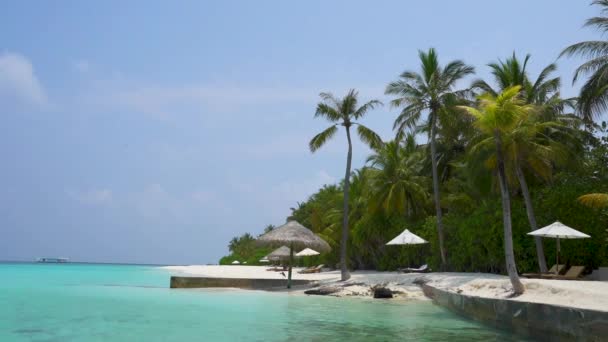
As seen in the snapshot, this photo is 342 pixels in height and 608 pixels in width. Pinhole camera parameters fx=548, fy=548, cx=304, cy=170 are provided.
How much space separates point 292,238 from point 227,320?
9361 millimetres

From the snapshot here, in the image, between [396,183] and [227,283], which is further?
[396,183]

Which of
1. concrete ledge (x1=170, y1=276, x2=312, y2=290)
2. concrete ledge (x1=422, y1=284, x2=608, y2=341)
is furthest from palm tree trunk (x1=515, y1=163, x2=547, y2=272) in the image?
concrete ledge (x1=170, y1=276, x2=312, y2=290)

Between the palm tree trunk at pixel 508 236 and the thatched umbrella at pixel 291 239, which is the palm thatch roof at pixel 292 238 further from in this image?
the palm tree trunk at pixel 508 236

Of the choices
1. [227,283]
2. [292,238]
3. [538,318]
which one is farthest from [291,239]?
[538,318]

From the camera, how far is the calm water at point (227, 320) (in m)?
9.66

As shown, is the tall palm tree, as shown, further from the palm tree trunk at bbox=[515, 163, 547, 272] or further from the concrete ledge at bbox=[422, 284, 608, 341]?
the concrete ledge at bbox=[422, 284, 608, 341]

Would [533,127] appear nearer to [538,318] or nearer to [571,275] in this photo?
[571,275]

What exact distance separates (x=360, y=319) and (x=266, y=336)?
3134mm

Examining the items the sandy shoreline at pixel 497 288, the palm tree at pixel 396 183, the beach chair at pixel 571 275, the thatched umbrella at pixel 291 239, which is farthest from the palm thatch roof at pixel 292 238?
the beach chair at pixel 571 275

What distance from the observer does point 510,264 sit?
11.8m

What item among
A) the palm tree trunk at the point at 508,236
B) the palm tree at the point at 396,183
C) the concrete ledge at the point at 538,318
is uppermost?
the palm tree at the point at 396,183

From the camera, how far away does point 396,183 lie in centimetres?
2778

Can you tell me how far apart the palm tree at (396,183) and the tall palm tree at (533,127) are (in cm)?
672

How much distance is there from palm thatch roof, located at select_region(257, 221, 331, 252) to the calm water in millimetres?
4118
